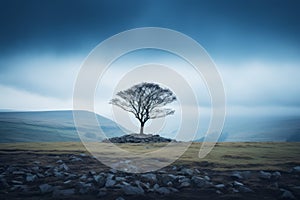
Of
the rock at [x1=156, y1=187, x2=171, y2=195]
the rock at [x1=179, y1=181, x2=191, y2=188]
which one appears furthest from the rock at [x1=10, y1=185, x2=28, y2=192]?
the rock at [x1=179, y1=181, x2=191, y2=188]

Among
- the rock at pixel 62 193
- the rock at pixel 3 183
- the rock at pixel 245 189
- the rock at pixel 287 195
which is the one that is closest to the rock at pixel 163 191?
the rock at pixel 245 189

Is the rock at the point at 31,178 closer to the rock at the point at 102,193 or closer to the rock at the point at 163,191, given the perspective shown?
the rock at the point at 102,193

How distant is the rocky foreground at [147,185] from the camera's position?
1032 cm

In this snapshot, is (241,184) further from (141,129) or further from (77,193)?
(141,129)

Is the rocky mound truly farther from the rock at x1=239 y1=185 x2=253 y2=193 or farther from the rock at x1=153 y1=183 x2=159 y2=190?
the rock at x1=239 y1=185 x2=253 y2=193

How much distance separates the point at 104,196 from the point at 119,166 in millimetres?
6789

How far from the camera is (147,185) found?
11742 millimetres

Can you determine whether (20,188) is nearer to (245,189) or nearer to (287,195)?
(245,189)

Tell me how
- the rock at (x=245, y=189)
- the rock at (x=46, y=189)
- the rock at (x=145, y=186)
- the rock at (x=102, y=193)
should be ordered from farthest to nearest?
the rock at (x=145, y=186), the rock at (x=245, y=189), the rock at (x=46, y=189), the rock at (x=102, y=193)

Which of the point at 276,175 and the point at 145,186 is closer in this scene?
the point at 145,186

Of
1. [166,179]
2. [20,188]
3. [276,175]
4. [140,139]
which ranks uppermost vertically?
[140,139]

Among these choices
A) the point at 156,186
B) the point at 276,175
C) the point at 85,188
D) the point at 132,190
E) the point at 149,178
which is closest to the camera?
the point at 132,190

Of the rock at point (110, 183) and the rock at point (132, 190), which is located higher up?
the rock at point (110, 183)

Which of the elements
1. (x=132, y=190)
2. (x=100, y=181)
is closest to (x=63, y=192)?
(x=100, y=181)
